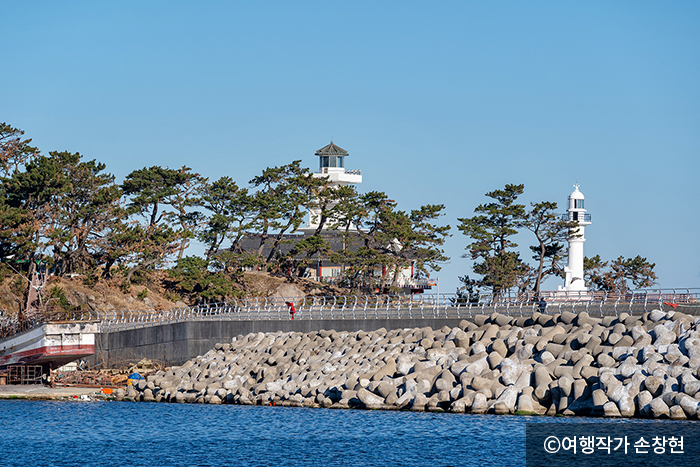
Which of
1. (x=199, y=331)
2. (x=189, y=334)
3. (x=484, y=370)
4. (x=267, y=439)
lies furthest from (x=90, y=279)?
(x=484, y=370)

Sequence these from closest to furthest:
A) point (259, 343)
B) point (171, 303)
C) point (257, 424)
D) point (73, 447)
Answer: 1. point (73, 447)
2. point (257, 424)
3. point (259, 343)
4. point (171, 303)

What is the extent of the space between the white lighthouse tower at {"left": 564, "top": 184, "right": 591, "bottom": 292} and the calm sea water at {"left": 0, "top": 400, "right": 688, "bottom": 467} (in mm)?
31373

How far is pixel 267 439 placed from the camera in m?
26.8

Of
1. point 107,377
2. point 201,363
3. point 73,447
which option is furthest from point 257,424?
point 107,377

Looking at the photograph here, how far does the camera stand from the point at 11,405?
36.9 meters

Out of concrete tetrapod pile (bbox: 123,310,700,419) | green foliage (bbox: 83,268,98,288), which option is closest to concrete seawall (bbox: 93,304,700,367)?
concrete tetrapod pile (bbox: 123,310,700,419)

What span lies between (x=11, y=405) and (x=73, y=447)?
11.7 metres

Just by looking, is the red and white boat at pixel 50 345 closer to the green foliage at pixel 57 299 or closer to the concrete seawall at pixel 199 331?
the concrete seawall at pixel 199 331

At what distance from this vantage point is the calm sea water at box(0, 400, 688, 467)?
79.0ft

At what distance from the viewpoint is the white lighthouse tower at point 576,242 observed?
59013 mm

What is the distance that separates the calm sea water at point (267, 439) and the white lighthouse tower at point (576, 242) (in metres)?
31.4

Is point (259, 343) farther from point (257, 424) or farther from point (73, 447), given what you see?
point (73, 447)

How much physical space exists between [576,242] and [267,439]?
3670cm

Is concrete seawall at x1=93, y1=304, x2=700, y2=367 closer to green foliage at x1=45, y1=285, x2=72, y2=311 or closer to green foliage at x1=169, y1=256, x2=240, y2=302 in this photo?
green foliage at x1=45, y1=285, x2=72, y2=311
